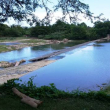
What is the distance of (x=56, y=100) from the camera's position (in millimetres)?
3609

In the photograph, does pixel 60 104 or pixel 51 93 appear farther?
pixel 51 93

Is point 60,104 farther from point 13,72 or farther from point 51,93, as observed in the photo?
point 13,72

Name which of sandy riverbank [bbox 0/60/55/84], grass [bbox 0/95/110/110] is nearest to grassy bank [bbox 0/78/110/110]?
grass [bbox 0/95/110/110]

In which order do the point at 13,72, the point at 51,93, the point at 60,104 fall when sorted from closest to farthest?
the point at 60,104 → the point at 51,93 → the point at 13,72

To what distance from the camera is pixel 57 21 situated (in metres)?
3.97

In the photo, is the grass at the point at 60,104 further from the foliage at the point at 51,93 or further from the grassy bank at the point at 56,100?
the foliage at the point at 51,93

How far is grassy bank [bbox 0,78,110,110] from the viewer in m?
3.23

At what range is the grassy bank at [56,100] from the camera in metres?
3.23

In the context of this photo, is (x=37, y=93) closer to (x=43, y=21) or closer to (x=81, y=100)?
(x=81, y=100)

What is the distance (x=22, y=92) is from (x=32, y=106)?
819 mm

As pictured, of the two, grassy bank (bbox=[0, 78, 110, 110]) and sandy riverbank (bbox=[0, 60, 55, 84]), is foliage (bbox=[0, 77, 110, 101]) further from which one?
sandy riverbank (bbox=[0, 60, 55, 84])

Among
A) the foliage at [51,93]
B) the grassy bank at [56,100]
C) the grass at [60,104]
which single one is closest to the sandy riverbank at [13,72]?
the foliage at [51,93]

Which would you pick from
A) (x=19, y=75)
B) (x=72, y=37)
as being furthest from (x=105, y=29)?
(x=19, y=75)

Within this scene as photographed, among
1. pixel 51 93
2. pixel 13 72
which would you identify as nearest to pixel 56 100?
pixel 51 93
